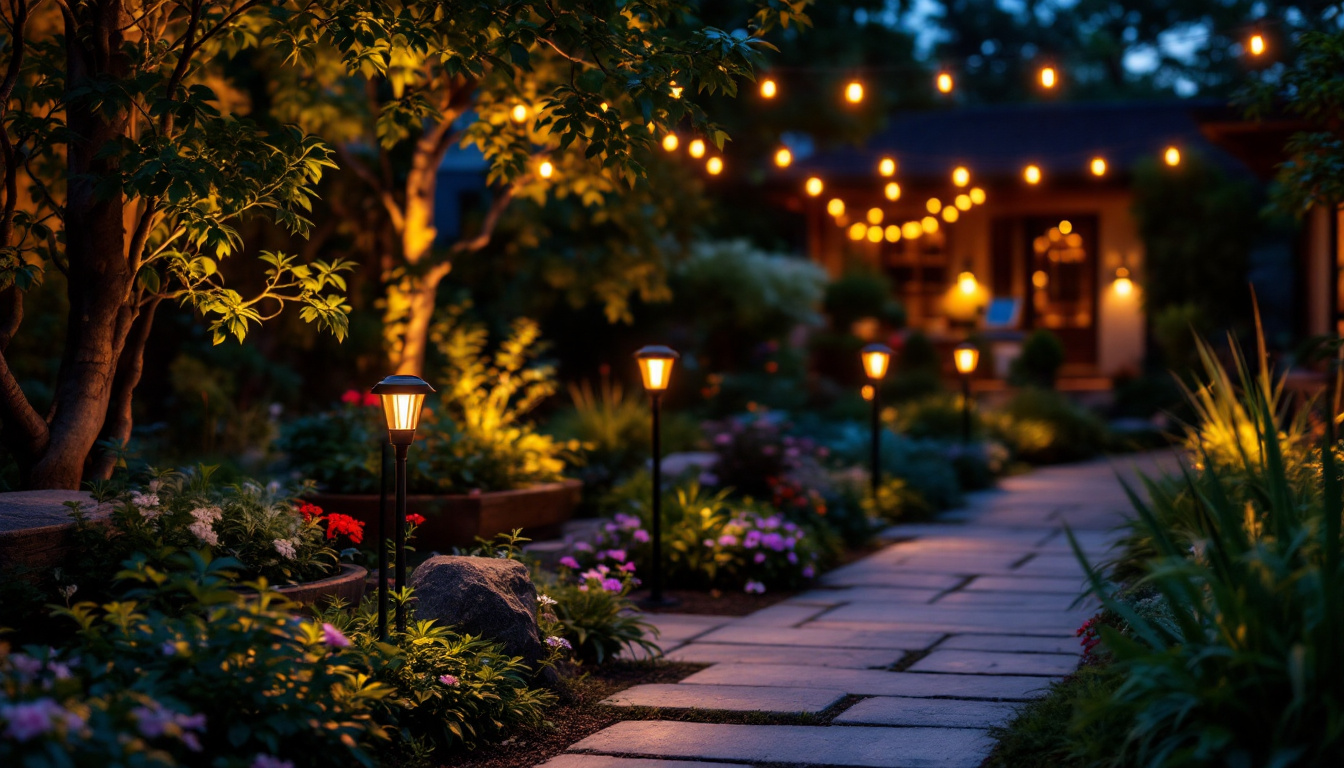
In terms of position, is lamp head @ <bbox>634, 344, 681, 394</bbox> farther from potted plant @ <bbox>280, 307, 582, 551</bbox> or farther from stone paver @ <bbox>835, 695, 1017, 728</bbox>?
stone paver @ <bbox>835, 695, 1017, 728</bbox>

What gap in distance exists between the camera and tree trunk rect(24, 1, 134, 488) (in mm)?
A: 5020

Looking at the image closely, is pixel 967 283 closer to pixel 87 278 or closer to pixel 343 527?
pixel 343 527

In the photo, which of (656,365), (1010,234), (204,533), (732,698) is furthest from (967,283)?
(204,533)

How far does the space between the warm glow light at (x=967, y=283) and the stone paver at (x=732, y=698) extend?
14868mm

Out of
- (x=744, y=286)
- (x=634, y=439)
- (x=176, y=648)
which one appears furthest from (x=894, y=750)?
(x=744, y=286)

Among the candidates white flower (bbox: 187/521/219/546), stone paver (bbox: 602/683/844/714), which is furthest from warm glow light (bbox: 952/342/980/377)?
white flower (bbox: 187/521/219/546)

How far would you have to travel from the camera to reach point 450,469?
24.1 feet

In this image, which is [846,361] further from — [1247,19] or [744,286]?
[1247,19]

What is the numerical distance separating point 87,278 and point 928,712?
3.75m

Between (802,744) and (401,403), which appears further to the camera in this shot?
(401,403)

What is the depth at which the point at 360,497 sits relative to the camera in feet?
23.0

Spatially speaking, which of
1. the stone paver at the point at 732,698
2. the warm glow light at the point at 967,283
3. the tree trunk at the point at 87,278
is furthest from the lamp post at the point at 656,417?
the warm glow light at the point at 967,283

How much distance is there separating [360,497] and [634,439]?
368 cm

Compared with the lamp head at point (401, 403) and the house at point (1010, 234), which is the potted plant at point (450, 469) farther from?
the house at point (1010, 234)
